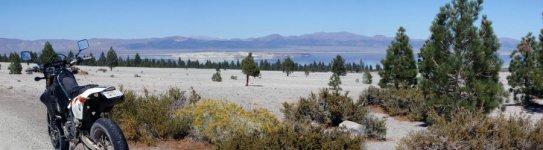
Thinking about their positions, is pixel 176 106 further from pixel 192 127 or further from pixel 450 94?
pixel 450 94

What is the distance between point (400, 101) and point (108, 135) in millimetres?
16139

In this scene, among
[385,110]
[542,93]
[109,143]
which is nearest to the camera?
[109,143]

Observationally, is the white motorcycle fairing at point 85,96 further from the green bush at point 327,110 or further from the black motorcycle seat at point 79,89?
the green bush at point 327,110

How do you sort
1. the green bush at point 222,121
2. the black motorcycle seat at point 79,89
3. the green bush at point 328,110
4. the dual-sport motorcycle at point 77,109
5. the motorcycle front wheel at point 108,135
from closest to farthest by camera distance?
the motorcycle front wheel at point 108,135 → the dual-sport motorcycle at point 77,109 → the black motorcycle seat at point 79,89 → the green bush at point 222,121 → the green bush at point 328,110

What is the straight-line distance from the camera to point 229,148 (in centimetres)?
704

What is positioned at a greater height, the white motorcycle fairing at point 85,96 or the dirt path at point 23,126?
the white motorcycle fairing at point 85,96

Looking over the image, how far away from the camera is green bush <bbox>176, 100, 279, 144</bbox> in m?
9.16

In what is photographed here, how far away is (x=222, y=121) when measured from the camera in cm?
931

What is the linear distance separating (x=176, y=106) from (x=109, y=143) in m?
6.28

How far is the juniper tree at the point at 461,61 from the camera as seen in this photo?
51.3 ft

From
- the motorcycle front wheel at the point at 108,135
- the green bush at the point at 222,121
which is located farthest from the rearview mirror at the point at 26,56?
the green bush at the point at 222,121

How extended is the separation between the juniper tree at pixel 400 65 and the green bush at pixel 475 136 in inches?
655

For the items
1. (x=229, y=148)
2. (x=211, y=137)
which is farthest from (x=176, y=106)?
(x=229, y=148)

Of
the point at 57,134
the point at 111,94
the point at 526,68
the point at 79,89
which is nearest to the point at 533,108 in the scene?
the point at 526,68
